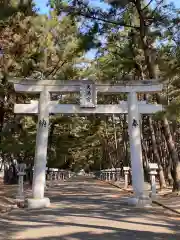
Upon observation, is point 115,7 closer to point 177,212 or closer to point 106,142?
point 177,212

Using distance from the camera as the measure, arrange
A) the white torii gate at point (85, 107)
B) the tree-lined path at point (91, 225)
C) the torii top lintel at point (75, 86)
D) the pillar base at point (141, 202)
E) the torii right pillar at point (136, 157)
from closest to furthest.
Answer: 1. the tree-lined path at point (91, 225)
2. the pillar base at point (141, 202)
3. the torii right pillar at point (136, 157)
4. the white torii gate at point (85, 107)
5. the torii top lintel at point (75, 86)

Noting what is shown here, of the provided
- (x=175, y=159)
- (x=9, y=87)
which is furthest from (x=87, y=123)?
(x=175, y=159)

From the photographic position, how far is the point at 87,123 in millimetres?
33469

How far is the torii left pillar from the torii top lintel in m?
0.25

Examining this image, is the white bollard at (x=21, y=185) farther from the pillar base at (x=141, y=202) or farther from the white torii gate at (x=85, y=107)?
the pillar base at (x=141, y=202)

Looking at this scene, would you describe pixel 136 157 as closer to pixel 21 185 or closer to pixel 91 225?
pixel 21 185

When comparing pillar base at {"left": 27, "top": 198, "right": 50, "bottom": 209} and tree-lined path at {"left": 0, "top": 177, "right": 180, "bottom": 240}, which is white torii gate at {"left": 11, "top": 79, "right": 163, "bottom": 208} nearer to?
pillar base at {"left": 27, "top": 198, "right": 50, "bottom": 209}

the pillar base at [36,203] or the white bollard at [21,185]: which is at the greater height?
the white bollard at [21,185]

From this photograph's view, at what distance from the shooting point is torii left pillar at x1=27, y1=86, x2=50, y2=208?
40.6 feet

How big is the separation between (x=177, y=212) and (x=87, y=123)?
23.4 m

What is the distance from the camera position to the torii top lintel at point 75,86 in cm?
1309

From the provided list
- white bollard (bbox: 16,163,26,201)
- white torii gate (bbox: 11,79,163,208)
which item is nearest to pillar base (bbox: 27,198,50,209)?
white torii gate (bbox: 11,79,163,208)

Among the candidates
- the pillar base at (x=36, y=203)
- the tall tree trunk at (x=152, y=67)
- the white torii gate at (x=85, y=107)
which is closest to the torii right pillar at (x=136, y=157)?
the white torii gate at (x=85, y=107)

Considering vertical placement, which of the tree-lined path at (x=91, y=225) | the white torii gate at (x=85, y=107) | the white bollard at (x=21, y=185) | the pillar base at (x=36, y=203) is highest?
the white torii gate at (x=85, y=107)
